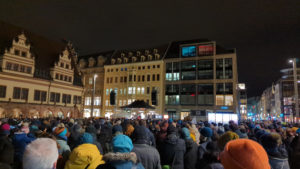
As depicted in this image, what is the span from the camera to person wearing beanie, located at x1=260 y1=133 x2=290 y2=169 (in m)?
4.23

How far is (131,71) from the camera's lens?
61.6 metres

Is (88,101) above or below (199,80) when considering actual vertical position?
below

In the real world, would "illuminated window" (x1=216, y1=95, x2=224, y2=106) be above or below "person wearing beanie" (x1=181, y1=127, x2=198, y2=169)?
Answer: above

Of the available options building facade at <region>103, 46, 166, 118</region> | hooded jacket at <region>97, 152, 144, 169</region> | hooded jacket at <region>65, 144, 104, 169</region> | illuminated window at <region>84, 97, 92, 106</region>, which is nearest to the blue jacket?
hooded jacket at <region>65, 144, 104, 169</region>

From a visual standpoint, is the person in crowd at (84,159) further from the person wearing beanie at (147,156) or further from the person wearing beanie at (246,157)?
the person wearing beanie at (246,157)

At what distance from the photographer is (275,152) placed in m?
4.32

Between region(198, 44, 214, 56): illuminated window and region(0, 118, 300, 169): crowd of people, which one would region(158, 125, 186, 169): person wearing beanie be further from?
region(198, 44, 214, 56): illuminated window

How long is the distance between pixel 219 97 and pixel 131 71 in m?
24.7

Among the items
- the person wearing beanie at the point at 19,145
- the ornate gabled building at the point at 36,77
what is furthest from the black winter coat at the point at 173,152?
the ornate gabled building at the point at 36,77

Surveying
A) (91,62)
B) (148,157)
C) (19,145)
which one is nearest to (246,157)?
(148,157)

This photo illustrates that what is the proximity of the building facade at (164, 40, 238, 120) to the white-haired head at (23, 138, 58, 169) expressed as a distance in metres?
49.3

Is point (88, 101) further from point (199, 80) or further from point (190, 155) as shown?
point (190, 155)

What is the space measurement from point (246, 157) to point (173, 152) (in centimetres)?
311

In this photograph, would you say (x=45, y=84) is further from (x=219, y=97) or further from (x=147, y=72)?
(x=219, y=97)
